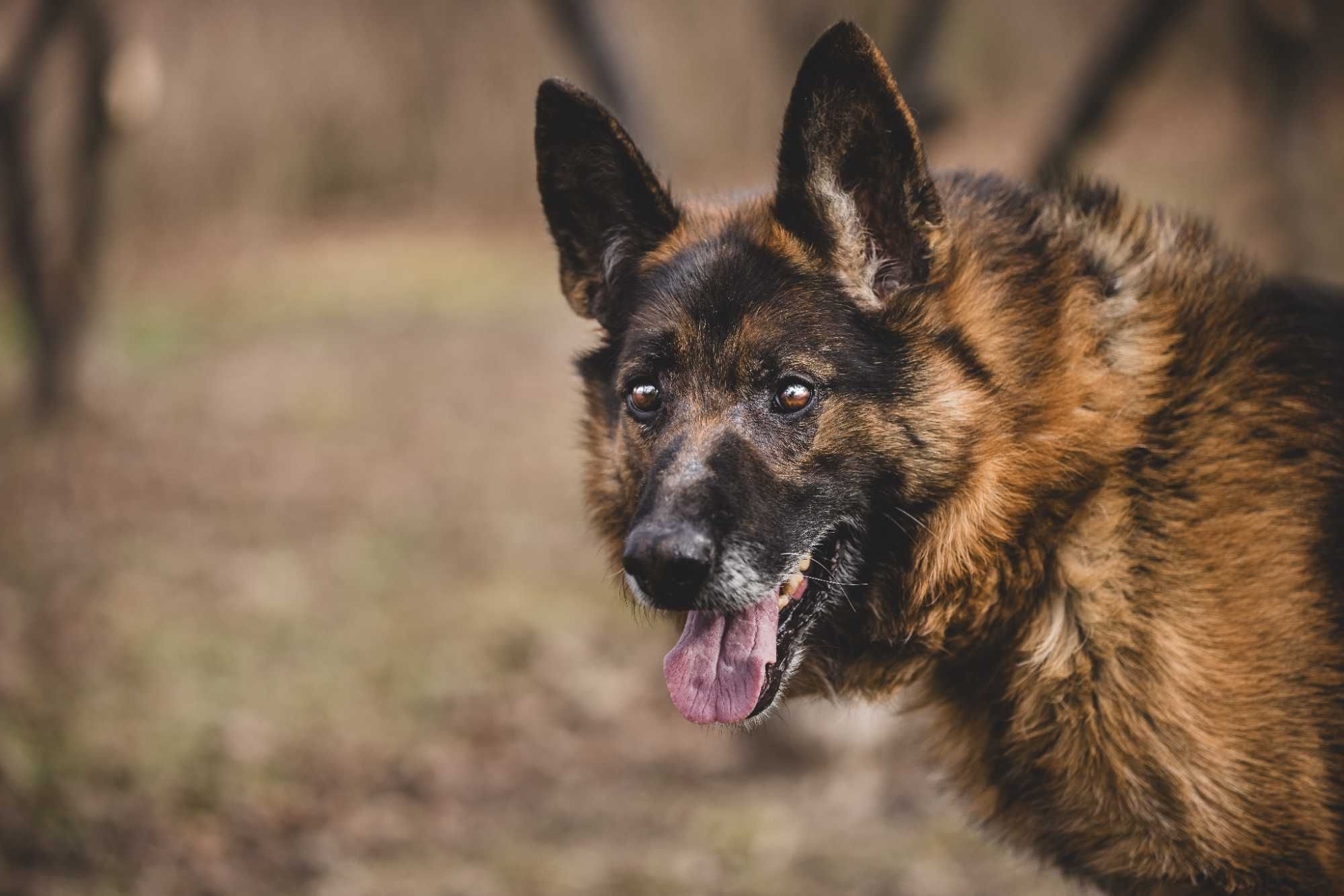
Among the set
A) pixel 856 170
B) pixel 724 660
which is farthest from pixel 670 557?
pixel 856 170

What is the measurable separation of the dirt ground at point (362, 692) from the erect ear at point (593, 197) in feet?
5.50

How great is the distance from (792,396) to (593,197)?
921 millimetres

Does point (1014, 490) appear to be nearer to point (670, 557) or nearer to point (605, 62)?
point (670, 557)

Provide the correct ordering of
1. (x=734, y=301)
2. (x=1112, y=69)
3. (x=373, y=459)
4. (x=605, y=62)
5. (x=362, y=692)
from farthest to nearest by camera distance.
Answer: (x=373, y=459), (x=362, y=692), (x=1112, y=69), (x=605, y=62), (x=734, y=301)

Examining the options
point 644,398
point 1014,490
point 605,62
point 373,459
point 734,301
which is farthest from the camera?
point 373,459

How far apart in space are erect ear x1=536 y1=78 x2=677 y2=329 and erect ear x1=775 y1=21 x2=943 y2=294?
1.41ft

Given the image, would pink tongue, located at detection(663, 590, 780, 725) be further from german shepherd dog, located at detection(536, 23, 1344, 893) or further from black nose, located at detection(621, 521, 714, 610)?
black nose, located at detection(621, 521, 714, 610)

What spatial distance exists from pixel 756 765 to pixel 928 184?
3.79 meters

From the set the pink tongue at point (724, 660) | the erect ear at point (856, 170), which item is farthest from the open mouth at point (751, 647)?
the erect ear at point (856, 170)

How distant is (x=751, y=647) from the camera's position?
282 centimetres

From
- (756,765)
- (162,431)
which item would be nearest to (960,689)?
(756,765)

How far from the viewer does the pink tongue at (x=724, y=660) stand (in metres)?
2.76

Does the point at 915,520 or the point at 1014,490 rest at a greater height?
the point at 1014,490

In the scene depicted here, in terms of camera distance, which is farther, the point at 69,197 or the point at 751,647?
the point at 69,197
